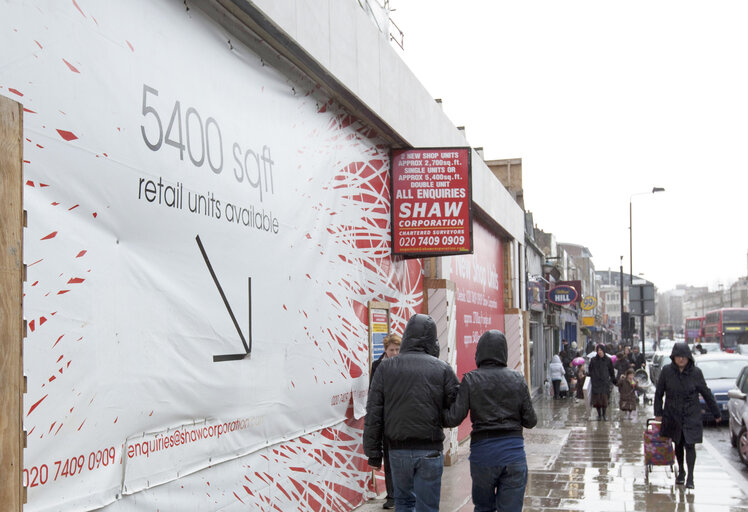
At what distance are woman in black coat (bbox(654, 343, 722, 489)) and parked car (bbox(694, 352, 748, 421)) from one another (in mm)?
7771

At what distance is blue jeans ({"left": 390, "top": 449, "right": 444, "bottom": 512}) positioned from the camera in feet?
17.3

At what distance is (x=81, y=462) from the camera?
3.73m

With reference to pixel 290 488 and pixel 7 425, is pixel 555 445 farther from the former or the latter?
pixel 7 425

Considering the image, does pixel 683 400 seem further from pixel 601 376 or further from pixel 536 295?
pixel 536 295

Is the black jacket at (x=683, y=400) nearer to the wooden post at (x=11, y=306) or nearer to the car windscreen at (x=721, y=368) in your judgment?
the wooden post at (x=11, y=306)

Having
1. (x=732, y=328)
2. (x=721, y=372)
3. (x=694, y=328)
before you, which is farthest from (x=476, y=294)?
(x=694, y=328)

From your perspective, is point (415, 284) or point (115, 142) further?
point (415, 284)

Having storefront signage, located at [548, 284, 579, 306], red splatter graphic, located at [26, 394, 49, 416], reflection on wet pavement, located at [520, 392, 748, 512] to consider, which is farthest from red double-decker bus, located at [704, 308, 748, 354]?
red splatter graphic, located at [26, 394, 49, 416]

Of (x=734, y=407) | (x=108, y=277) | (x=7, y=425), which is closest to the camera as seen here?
(x=7, y=425)

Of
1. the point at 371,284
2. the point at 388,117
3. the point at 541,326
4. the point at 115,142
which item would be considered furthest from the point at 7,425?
the point at 541,326

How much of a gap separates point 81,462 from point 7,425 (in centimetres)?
77

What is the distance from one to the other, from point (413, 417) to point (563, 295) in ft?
80.8

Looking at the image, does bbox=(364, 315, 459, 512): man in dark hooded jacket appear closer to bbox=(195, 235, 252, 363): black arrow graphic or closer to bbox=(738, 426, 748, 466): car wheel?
bbox=(195, 235, 252, 363): black arrow graphic

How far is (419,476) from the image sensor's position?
530 centimetres
